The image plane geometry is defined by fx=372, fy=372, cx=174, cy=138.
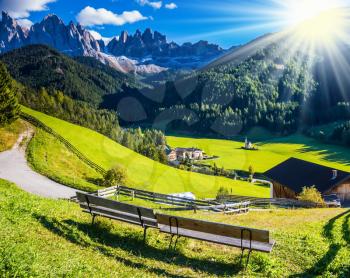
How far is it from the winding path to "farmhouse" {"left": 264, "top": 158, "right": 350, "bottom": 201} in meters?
39.7

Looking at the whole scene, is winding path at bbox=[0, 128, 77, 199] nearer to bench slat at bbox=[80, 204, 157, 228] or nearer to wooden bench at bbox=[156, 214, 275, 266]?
bench slat at bbox=[80, 204, 157, 228]

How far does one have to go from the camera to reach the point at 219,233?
489 inches

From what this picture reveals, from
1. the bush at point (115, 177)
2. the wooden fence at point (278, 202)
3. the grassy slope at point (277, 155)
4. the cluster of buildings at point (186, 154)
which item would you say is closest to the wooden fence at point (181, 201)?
the wooden fence at point (278, 202)

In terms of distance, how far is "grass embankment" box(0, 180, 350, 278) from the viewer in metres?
9.14

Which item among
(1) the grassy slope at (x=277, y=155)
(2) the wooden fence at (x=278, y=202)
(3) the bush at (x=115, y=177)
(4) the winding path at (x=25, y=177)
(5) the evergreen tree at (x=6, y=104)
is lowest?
(1) the grassy slope at (x=277, y=155)

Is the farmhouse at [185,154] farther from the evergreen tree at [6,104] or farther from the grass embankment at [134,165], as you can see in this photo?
the evergreen tree at [6,104]

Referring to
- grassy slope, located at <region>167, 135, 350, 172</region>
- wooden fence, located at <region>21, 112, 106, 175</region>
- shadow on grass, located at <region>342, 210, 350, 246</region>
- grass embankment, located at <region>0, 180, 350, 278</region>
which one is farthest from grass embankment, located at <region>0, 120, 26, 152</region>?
grassy slope, located at <region>167, 135, 350, 172</region>

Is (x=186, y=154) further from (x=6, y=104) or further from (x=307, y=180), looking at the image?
(x=6, y=104)

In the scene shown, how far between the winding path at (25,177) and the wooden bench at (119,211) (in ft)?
62.3

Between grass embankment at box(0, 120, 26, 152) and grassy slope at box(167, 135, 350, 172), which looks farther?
grassy slope at box(167, 135, 350, 172)

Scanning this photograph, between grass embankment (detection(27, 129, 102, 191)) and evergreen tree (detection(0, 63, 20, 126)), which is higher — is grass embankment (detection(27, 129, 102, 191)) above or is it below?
below

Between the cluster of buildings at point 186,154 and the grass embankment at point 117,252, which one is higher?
the grass embankment at point 117,252

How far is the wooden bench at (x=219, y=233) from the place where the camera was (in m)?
11.7

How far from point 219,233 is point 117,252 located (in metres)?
3.41
